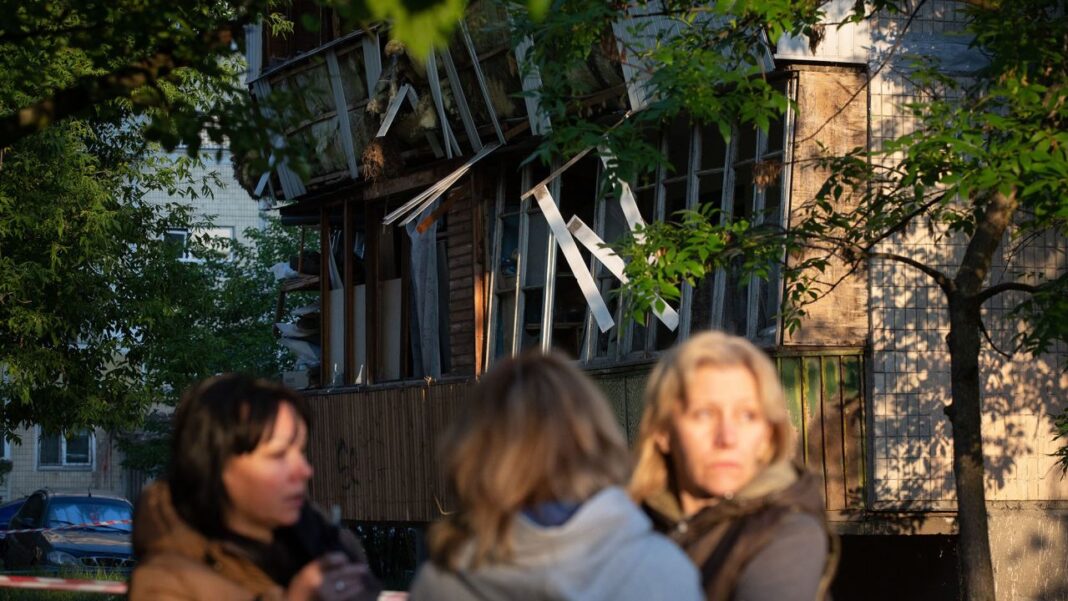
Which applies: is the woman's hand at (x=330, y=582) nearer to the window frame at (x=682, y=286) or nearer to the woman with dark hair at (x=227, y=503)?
the woman with dark hair at (x=227, y=503)

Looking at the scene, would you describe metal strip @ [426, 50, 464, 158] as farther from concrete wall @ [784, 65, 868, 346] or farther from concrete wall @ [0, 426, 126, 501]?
concrete wall @ [0, 426, 126, 501]

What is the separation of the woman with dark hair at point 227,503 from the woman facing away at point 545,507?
2.29ft

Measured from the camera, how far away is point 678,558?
10.1ft

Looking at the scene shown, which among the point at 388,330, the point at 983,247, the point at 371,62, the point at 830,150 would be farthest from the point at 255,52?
the point at 983,247

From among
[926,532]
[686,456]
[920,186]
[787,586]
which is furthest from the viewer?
[926,532]

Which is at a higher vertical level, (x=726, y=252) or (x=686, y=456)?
(x=726, y=252)

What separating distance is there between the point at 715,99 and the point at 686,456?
6615mm

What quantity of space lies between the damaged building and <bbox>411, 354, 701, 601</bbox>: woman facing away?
5169 millimetres

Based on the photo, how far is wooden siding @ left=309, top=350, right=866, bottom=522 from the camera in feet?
46.1

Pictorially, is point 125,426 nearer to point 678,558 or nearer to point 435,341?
point 435,341

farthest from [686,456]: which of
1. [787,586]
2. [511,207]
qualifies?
[511,207]

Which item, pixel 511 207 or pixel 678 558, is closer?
pixel 678 558

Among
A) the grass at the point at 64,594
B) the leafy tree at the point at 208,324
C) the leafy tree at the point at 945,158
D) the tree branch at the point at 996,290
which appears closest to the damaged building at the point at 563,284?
the leafy tree at the point at 945,158

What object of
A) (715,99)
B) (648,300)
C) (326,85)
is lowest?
(648,300)
